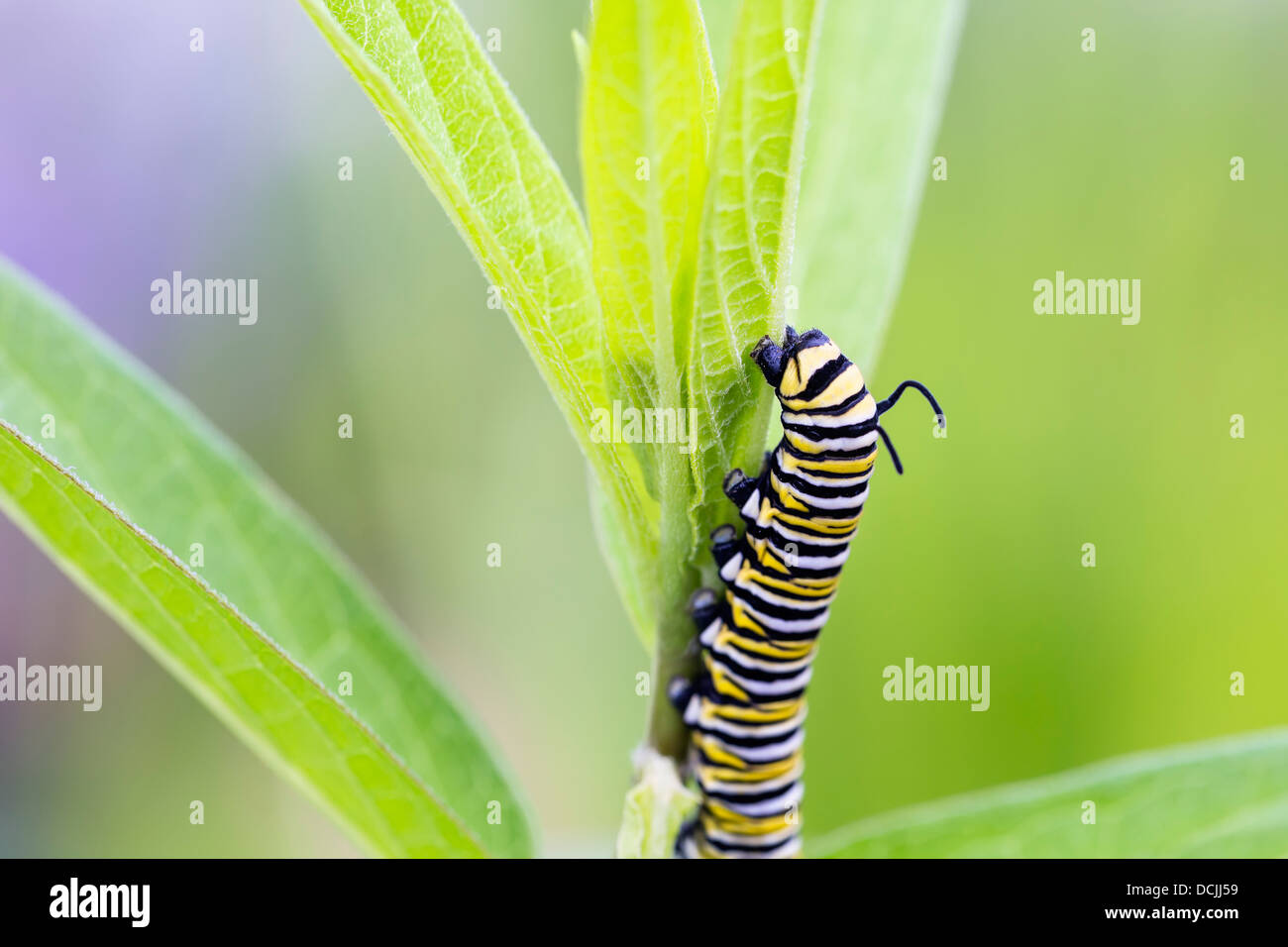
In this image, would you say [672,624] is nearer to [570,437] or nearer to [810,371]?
[810,371]
